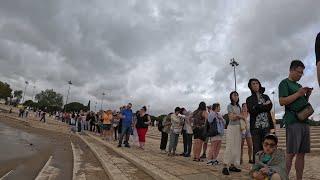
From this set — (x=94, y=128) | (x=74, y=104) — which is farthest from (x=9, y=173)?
(x=74, y=104)

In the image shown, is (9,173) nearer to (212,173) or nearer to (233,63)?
(212,173)

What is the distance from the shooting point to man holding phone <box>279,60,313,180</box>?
14.0 ft

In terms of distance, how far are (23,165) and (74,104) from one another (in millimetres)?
151478

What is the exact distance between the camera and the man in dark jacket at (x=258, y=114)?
17.8 ft

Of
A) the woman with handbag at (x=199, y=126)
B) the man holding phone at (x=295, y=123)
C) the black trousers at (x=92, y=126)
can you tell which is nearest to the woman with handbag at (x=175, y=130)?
the woman with handbag at (x=199, y=126)

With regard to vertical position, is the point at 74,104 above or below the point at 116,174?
above

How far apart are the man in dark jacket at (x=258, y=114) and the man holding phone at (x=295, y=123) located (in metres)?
0.94

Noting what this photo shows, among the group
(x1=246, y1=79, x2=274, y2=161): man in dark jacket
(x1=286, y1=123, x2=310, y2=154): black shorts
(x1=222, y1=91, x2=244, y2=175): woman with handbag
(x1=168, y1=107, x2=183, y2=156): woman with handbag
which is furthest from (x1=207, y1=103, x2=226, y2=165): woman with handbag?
(x1=286, y1=123, x2=310, y2=154): black shorts

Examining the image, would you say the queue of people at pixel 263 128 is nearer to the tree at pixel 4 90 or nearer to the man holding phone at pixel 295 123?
the man holding phone at pixel 295 123

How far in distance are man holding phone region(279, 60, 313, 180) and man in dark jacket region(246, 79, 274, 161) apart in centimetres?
94

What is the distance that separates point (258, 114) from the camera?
5586 mm

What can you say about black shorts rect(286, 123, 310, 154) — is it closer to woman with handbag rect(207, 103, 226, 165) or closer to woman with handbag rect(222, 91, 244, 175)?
woman with handbag rect(222, 91, 244, 175)

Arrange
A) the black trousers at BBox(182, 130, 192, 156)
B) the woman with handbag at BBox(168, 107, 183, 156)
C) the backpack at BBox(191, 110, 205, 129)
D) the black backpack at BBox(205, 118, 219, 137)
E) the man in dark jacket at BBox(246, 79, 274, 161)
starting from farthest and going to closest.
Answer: the woman with handbag at BBox(168, 107, 183, 156), the black trousers at BBox(182, 130, 192, 156), the backpack at BBox(191, 110, 205, 129), the black backpack at BBox(205, 118, 219, 137), the man in dark jacket at BBox(246, 79, 274, 161)

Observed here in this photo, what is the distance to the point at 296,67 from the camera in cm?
459
